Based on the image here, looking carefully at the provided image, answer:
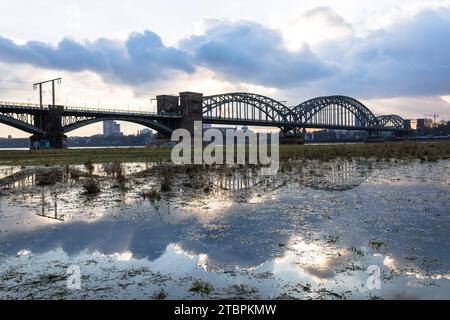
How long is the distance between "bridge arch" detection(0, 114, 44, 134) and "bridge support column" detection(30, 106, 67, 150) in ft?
4.83

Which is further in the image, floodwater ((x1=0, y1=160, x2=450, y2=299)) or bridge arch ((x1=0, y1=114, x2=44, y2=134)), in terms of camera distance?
bridge arch ((x1=0, y1=114, x2=44, y2=134))

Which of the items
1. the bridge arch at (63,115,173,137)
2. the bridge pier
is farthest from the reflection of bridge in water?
the bridge pier

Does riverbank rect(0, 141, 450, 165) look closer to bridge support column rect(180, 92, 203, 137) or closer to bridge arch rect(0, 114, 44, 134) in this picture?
bridge arch rect(0, 114, 44, 134)

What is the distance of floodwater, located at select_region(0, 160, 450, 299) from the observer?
226 inches

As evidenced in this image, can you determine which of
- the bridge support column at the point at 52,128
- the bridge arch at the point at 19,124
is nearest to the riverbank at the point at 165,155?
the bridge arch at the point at 19,124

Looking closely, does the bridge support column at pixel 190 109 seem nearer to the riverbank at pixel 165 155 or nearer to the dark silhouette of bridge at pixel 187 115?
the dark silhouette of bridge at pixel 187 115

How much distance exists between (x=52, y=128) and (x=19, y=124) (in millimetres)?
7299

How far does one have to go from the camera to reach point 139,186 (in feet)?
57.5

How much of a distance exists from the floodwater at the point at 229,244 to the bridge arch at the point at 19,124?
222ft

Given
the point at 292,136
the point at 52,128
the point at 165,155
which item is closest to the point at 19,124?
the point at 52,128

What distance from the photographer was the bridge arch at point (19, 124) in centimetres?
7400

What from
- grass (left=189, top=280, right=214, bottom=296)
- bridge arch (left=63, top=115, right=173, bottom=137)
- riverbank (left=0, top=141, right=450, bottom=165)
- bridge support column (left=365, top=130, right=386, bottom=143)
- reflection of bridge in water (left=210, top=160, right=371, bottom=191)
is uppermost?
bridge arch (left=63, top=115, right=173, bottom=137)
